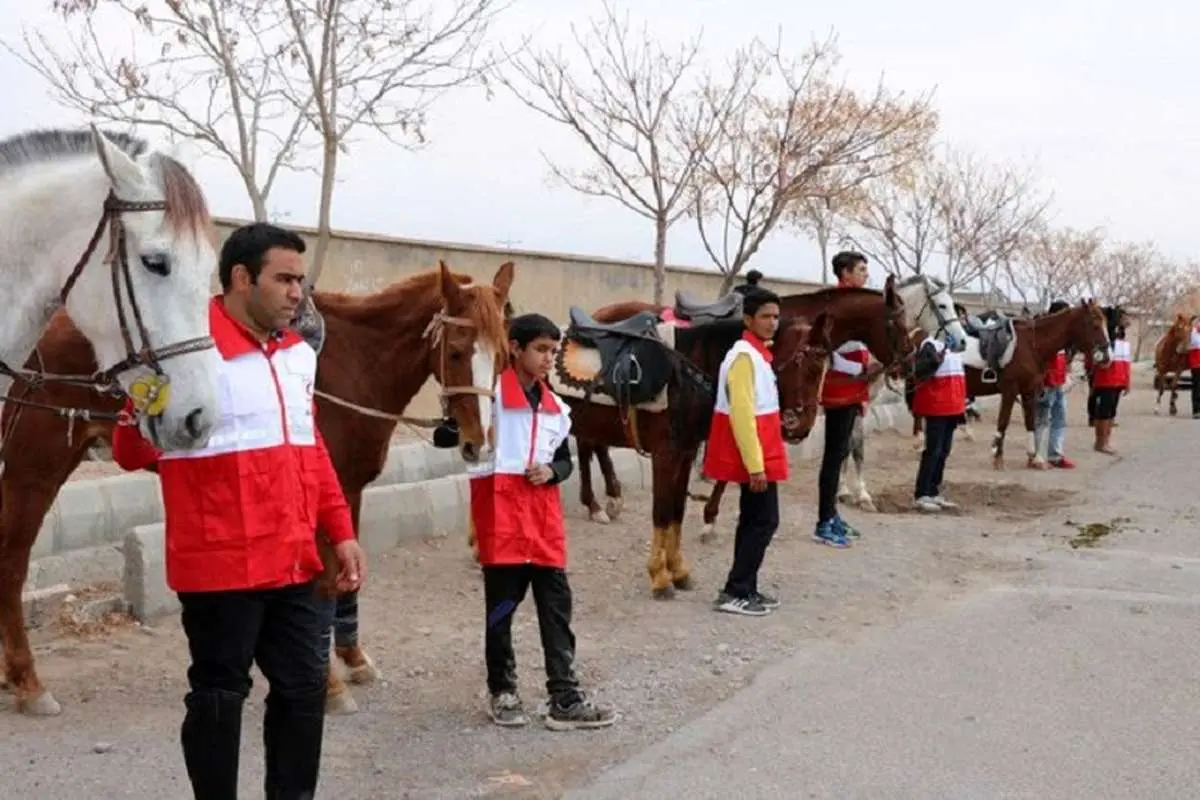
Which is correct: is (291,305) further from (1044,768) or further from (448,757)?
(1044,768)

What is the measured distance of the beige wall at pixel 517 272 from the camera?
13.2 m

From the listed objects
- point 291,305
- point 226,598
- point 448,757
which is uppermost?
point 291,305

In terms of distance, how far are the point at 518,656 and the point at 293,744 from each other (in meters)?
2.98

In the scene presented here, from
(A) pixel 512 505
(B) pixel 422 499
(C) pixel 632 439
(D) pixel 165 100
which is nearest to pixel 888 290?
(C) pixel 632 439

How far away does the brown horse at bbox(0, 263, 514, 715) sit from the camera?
Result: 5461 mm

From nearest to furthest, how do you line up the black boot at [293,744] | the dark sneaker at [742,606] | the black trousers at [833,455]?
the black boot at [293,744]
the dark sneaker at [742,606]
the black trousers at [833,455]

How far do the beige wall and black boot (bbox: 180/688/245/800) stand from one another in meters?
8.71

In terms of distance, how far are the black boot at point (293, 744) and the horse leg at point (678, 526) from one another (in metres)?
4.43

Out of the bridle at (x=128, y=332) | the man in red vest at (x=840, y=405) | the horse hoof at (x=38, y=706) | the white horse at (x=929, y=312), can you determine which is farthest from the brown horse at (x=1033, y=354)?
the bridle at (x=128, y=332)

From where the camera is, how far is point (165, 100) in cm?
1172

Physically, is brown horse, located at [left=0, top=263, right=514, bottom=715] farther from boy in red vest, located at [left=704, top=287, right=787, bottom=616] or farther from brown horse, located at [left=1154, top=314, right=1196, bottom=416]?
brown horse, located at [left=1154, top=314, right=1196, bottom=416]

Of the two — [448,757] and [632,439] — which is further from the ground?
[632,439]

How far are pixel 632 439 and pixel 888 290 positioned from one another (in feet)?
9.53

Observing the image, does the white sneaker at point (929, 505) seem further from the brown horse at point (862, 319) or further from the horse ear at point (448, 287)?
the horse ear at point (448, 287)
